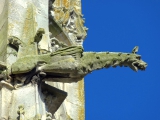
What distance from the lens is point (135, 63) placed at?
12953 millimetres

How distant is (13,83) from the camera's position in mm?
12617

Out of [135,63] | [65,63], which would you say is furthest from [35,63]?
[135,63]

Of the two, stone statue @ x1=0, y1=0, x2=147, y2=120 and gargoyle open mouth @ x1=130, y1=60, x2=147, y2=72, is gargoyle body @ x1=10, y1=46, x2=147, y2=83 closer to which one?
stone statue @ x1=0, y1=0, x2=147, y2=120

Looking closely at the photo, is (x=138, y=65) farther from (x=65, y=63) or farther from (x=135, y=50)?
(x=65, y=63)

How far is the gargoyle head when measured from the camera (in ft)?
42.3

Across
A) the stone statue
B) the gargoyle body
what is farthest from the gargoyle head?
the gargoyle body

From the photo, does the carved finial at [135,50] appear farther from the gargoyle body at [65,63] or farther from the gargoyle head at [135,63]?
the gargoyle body at [65,63]

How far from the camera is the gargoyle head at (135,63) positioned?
1290 cm

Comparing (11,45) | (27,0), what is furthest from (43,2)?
(11,45)

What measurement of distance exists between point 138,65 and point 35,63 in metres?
1.56

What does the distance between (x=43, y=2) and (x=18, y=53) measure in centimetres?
176

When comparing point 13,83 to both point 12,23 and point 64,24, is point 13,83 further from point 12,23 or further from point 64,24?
point 64,24

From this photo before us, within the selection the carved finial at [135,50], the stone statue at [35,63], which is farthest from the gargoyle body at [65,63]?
the carved finial at [135,50]

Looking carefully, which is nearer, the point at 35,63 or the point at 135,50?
the point at 35,63
